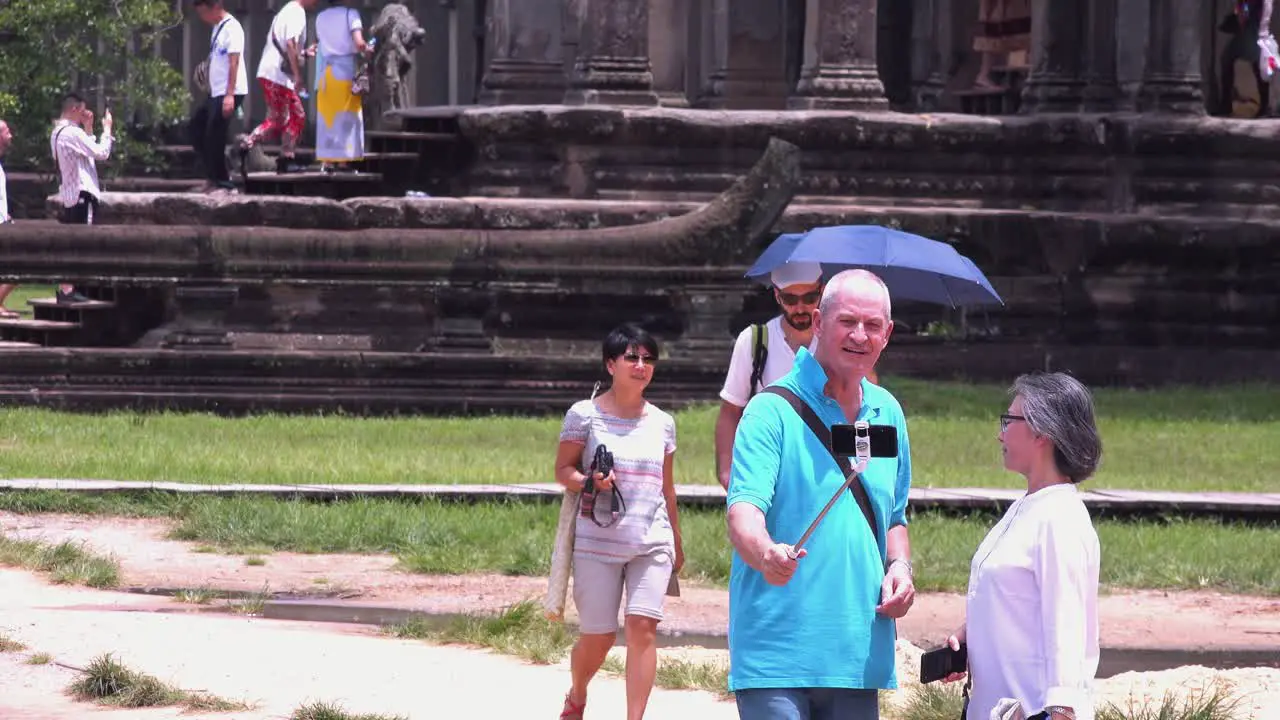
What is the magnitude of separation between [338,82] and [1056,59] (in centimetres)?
678

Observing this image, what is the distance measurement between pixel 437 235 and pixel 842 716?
12.2 meters

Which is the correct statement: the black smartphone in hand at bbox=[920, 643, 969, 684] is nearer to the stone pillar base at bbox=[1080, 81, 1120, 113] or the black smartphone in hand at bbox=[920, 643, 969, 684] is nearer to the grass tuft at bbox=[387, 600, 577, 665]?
the grass tuft at bbox=[387, 600, 577, 665]

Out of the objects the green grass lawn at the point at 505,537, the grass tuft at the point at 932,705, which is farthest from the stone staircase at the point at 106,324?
the grass tuft at the point at 932,705

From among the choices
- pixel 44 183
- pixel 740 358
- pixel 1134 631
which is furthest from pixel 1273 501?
pixel 44 183

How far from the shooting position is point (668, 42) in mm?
22375

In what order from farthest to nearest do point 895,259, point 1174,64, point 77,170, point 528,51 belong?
point 528,51 → point 1174,64 → point 77,170 → point 895,259

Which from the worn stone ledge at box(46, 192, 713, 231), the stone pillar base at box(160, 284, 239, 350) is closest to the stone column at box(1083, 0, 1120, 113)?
the worn stone ledge at box(46, 192, 713, 231)

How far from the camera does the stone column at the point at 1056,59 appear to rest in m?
21.5

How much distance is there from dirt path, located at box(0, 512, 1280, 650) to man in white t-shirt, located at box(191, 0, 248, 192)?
7.85 metres

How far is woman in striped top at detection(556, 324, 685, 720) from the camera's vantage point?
24.7ft

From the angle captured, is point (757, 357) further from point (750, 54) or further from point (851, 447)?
point (750, 54)

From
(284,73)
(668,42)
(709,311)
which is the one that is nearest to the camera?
(709,311)

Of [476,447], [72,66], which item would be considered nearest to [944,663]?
[476,447]

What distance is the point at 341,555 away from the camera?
11.5 m
